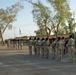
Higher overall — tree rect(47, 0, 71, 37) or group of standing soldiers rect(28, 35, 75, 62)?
tree rect(47, 0, 71, 37)

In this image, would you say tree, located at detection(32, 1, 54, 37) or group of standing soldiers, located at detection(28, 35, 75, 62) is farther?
tree, located at detection(32, 1, 54, 37)

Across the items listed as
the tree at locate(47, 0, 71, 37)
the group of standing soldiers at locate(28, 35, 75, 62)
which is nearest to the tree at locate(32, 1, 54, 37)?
the tree at locate(47, 0, 71, 37)

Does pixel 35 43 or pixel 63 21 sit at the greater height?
pixel 63 21

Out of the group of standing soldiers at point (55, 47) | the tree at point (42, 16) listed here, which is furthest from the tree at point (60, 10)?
the group of standing soldiers at point (55, 47)

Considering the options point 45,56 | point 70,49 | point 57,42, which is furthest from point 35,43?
point 70,49

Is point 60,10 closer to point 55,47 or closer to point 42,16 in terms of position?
point 42,16

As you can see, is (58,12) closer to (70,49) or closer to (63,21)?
(63,21)

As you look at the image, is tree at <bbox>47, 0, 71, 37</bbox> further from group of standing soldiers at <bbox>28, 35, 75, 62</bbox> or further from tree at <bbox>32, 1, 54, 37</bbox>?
group of standing soldiers at <bbox>28, 35, 75, 62</bbox>

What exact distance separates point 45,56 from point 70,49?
5.43m

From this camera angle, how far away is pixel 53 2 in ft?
187

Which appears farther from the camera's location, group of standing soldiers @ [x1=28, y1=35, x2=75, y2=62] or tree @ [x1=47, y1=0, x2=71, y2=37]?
tree @ [x1=47, y1=0, x2=71, y2=37]

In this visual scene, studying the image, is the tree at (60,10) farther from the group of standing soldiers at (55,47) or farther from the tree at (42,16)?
the group of standing soldiers at (55,47)

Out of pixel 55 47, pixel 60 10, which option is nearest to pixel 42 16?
pixel 60 10

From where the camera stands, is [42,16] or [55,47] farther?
[42,16]
